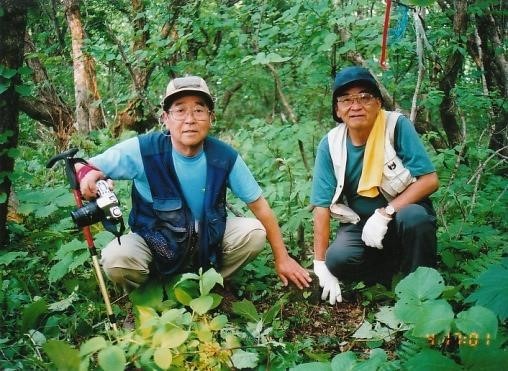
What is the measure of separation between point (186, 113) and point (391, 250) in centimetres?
172

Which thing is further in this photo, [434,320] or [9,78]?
[9,78]

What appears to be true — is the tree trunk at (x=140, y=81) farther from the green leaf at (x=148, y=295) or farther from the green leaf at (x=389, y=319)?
the green leaf at (x=389, y=319)

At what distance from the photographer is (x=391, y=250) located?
137 inches

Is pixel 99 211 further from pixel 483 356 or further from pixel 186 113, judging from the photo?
pixel 483 356

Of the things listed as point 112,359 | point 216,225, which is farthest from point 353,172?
point 112,359

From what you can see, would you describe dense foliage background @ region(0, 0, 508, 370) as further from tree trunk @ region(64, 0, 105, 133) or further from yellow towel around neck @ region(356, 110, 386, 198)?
yellow towel around neck @ region(356, 110, 386, 198)

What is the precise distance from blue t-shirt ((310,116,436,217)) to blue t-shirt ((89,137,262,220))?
456 millimetres

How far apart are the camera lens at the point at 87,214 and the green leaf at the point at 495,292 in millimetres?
1976

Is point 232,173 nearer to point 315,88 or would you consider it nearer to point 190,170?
point 190,170

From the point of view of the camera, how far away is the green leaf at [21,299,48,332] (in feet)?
9.52

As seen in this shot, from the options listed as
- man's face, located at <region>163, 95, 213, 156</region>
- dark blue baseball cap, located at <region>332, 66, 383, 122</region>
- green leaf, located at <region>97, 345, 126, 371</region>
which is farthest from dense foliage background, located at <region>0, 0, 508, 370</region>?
man's face, located at <region>163, 95, 213, 156</region>

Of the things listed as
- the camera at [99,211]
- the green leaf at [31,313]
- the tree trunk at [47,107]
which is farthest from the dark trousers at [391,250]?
the tree trunk at [47,107]

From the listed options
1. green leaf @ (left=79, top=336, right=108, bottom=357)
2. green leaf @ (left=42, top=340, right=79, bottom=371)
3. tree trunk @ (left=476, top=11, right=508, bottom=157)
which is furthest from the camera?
tree trunk @ (left=476, top=11, right=508, bottom=157)

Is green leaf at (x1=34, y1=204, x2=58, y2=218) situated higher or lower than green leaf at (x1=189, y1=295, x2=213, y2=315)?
higher
